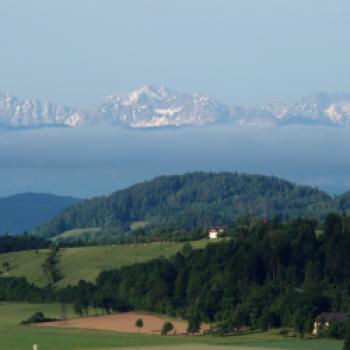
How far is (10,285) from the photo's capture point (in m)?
145

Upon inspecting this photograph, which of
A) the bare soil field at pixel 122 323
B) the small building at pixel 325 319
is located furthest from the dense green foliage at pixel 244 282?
the bare soil field at pixel 122 323

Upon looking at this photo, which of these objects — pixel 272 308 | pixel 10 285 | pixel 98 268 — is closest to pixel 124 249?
pixel 98 268

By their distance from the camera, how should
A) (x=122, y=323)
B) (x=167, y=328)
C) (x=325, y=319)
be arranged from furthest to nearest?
1. (x=122, y=323)
2. (x=167, y=328)
3. (x=325, y=319)

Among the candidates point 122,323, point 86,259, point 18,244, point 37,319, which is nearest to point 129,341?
point 122,323

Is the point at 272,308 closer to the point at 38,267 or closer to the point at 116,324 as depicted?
the point at 116,324

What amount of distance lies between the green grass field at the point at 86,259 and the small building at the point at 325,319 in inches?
1850

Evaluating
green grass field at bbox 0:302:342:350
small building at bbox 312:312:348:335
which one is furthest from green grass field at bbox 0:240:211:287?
small building at bbox 312:312:348:335

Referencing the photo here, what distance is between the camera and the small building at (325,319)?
97750mm

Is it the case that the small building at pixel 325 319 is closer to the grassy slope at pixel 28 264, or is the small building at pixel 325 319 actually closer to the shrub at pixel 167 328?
the shrub at pixel 167 328

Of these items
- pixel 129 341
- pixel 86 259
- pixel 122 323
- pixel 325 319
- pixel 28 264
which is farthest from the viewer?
pixel 28 264

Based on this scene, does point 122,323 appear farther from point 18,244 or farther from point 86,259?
point 18,244

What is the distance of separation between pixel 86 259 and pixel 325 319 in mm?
60387

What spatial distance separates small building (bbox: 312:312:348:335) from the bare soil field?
8.51 m

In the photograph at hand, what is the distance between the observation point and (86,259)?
15762 cm
